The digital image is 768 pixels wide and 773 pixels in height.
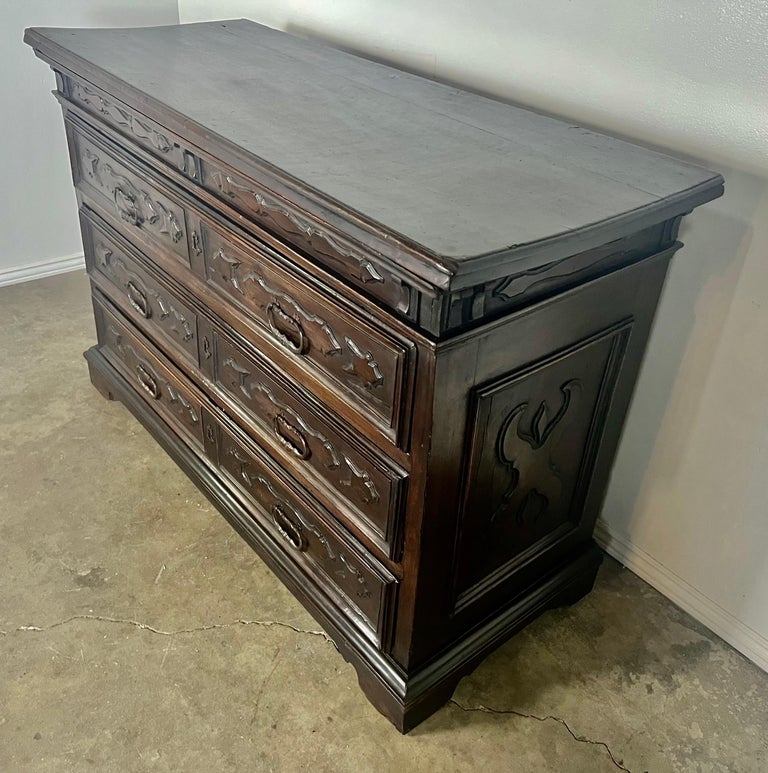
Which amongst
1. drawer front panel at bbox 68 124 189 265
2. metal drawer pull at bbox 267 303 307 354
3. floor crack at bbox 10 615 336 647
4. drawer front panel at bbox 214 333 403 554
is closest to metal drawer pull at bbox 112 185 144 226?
drawer front panel at bbox 68 124 189 265

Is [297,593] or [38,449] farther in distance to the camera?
[38,449]

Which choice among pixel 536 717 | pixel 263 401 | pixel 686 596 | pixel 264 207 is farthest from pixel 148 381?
pixel 686 596

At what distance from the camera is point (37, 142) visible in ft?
8.24

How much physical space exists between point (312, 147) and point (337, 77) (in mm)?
444

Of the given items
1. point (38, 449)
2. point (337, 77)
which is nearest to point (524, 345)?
point (337, 77)

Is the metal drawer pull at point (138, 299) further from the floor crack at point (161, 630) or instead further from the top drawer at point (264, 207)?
the floor crack at point (161, 630)

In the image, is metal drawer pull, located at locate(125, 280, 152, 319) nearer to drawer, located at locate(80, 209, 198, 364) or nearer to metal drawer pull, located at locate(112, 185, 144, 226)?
drawer, located at locate(80, 209, 198, 364)

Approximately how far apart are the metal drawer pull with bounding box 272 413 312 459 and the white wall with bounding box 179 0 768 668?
68 cm

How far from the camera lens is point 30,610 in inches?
59.7

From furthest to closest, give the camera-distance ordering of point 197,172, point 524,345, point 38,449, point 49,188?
point 49,188
point 38,449
point 197,172
point 524,345

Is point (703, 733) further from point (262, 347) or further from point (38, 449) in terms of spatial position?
point (38, 449)

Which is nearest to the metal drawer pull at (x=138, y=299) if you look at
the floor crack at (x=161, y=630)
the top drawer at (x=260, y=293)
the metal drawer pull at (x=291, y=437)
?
the top drawer at (x=260, y=293)

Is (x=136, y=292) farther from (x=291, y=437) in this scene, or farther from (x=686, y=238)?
(x=686, y=238)

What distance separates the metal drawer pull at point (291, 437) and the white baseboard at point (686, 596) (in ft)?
2.49
